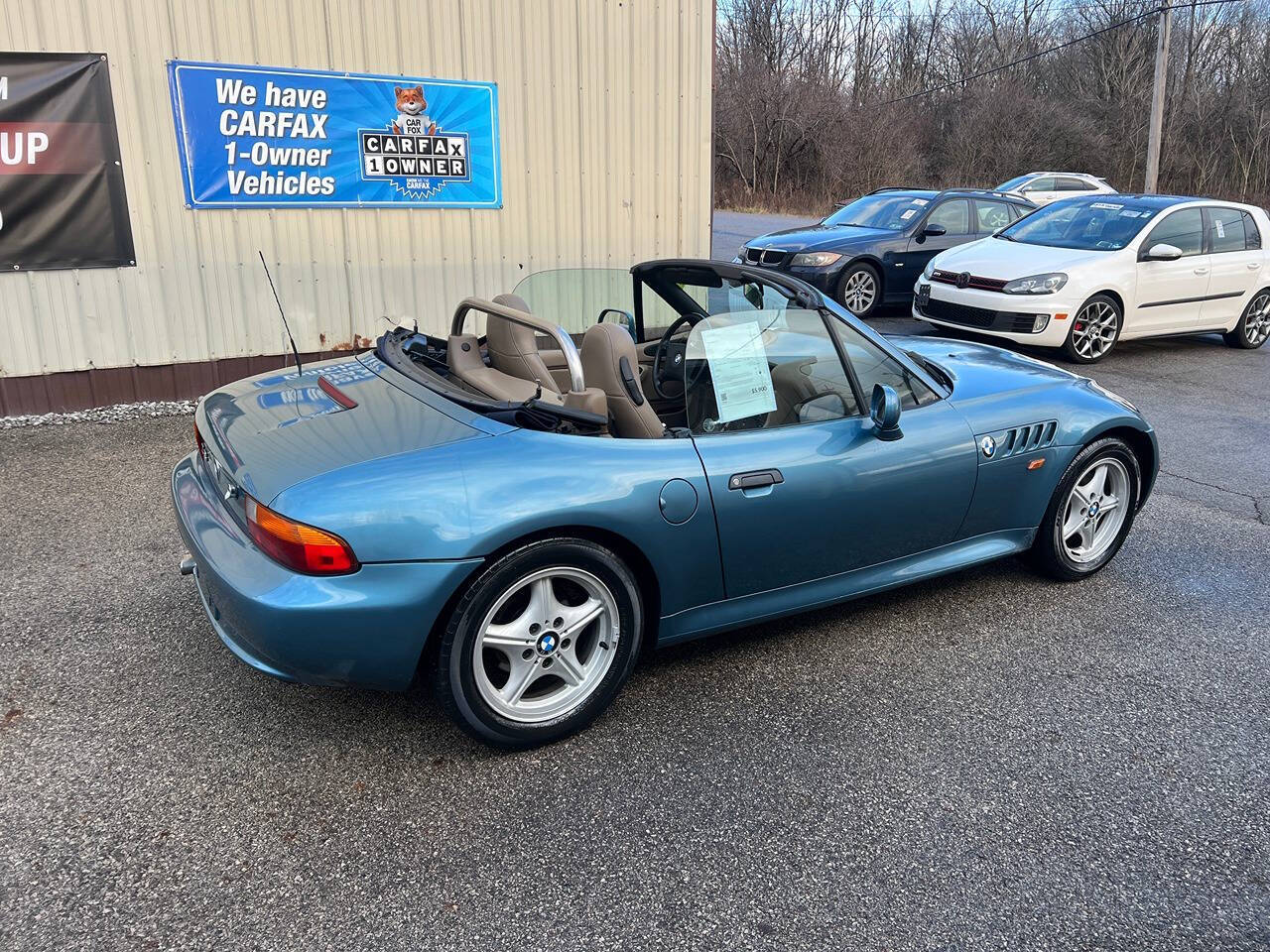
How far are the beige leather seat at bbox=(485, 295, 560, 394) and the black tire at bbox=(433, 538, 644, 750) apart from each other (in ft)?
2.55

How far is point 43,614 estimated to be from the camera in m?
3.81

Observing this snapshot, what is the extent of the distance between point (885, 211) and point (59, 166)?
919 cm

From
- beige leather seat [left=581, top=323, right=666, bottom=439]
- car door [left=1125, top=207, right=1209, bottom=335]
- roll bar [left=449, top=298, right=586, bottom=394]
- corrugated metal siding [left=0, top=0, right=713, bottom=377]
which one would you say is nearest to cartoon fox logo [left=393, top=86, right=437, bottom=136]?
corrugated metal siding [left=0, top=0, right=713, bottom=377]

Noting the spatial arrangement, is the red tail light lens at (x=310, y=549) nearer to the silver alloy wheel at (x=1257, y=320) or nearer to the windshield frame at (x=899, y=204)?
the windshield frame at (x=899, y=204)

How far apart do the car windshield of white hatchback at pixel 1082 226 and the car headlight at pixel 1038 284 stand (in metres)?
0.78

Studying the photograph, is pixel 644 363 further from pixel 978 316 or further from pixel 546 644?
pixel 978 316

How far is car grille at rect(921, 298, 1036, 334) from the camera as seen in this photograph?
884cm

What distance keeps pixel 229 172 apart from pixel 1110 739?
6431 millimetres

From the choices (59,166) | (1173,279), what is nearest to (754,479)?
(59,166)

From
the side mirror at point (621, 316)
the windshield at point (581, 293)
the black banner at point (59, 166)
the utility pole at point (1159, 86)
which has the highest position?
the utility pole at point (1159, 86)

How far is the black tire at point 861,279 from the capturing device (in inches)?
437

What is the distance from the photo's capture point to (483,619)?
9.08 feet

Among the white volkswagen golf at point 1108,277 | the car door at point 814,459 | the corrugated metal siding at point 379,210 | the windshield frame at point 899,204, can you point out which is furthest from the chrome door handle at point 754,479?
the windshield frame at point 899,204

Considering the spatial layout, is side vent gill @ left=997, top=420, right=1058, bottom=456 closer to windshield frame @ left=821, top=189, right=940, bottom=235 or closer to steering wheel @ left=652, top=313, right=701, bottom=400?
steering wheel @ left=652, top=313, right=701, bottom=400
